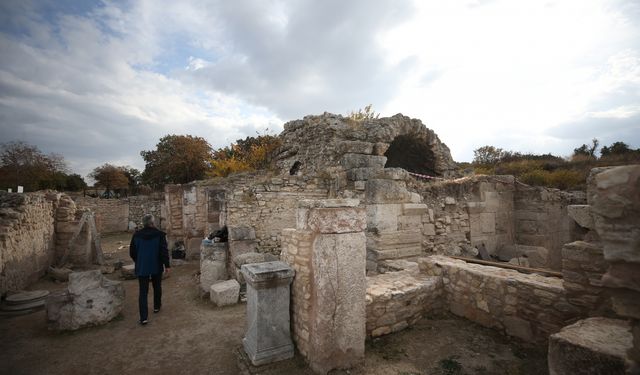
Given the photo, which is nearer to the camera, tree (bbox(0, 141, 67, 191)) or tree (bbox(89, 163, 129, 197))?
tree (bbox(0, 141, 67, 191))

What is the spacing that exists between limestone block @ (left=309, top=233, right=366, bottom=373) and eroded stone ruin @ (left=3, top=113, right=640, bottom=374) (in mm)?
13

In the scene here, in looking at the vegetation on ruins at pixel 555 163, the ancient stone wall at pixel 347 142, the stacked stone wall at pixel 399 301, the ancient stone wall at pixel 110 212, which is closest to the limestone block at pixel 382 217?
the stacked stone wall at pixel 399 301

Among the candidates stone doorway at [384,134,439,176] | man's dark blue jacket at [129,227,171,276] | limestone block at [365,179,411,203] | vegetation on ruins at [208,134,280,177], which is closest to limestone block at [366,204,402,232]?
limestone block at [365,179,411,203]

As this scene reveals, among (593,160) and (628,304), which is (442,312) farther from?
(593,160)

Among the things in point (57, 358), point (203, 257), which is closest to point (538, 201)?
point (203, 257)

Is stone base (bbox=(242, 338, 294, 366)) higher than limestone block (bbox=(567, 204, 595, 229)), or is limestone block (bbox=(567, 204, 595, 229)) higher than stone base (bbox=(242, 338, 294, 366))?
limestone block (bbox=(567, 204, 595, 229))

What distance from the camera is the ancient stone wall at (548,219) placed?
25.6 ft

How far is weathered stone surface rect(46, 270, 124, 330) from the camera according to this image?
4574mm

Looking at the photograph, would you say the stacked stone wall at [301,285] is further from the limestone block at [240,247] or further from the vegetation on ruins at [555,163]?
the vegetation on ruins at [555,163]

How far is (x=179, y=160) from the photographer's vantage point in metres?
21.1

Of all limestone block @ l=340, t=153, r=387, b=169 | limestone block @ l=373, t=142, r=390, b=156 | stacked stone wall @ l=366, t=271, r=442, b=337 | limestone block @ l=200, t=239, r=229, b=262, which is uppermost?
limestone block @ l=373, t=142, r=390, b=156

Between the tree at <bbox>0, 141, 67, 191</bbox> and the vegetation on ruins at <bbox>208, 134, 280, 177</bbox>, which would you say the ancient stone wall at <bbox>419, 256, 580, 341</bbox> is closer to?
the vegetation on ruins at <bbox>208, 134, 280, 177</bbox>

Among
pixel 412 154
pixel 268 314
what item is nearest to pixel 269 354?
pixel 268 314

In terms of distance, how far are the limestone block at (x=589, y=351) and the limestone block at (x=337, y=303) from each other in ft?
5.77
